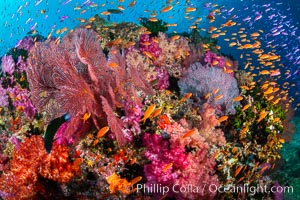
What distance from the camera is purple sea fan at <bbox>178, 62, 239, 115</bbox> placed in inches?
277

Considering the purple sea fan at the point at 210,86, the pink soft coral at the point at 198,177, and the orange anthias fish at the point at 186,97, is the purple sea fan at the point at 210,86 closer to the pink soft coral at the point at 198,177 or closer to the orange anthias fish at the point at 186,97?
the orange anthias fish at the point at 186,97

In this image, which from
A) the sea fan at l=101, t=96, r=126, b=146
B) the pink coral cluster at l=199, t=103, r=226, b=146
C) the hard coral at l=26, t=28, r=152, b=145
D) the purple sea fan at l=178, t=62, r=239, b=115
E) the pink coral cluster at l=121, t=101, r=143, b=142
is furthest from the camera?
the purple sea fan at l=178, t=62, r=239, b=115

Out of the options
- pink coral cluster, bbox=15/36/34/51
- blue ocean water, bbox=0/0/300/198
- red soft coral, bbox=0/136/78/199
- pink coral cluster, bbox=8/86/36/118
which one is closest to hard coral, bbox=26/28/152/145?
red soft coral, bbox=0/136/78/199

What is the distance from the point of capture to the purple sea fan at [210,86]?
704cm

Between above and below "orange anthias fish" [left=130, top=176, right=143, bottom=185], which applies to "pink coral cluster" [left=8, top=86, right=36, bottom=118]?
above

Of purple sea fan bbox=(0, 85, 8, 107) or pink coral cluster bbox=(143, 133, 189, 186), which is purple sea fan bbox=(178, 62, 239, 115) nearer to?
pink coral cluster bbox=(143, 133, 189, 186)

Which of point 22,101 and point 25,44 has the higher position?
point 25,44

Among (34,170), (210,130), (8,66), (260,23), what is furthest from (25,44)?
(260,23)

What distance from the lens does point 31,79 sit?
15.6 feet

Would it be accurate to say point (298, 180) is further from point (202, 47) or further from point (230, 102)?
point (202, 47)

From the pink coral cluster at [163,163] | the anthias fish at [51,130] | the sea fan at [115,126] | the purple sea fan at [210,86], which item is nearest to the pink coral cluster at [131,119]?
the sea fan at [115,126]

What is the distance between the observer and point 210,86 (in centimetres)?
706

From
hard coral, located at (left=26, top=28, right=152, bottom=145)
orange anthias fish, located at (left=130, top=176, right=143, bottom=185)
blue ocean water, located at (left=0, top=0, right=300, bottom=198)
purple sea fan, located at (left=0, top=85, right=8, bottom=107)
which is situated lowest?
orange anthias fish, located at (left=130, top=176, right=143, bottom=185)

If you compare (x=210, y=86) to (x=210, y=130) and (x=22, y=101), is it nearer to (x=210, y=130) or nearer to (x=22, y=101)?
(x=210, y=130)
